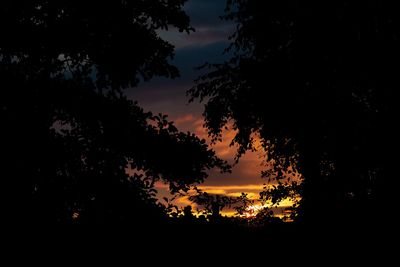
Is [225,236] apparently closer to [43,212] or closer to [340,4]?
[43,212]

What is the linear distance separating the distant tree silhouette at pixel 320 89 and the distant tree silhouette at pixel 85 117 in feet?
12.7

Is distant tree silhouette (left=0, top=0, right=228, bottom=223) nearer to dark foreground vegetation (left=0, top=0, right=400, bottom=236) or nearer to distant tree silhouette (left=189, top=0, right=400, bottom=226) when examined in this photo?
dark foreground vegetation (left=0, top=0, right=400, bottom=236)

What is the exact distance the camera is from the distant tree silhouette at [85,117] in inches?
475

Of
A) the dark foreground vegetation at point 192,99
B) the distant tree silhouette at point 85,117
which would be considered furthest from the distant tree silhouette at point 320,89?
the distant tree silhouette at point 85,117

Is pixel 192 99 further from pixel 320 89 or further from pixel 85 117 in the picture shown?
pixel 85 117

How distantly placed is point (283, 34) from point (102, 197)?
8.87 metres

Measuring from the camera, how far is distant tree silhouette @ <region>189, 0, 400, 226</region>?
51.5 ft

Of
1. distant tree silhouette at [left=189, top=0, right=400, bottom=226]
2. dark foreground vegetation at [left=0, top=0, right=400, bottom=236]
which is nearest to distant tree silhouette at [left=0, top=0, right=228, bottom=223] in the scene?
dark foreground vegetation at [left=0, top=0, right=400, bottom=236]

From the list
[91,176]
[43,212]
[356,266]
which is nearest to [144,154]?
[91,176]

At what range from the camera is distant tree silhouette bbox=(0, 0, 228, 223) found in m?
12.1

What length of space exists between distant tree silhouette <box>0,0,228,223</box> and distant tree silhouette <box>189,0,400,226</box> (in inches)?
152

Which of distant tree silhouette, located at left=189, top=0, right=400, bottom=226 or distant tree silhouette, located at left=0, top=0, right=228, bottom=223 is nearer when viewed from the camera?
distant tree silhouette, located at left=0, top=0, right=228, bottom=223

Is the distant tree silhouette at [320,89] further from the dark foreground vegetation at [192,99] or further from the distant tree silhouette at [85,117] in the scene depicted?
the distant tree silhouette at [85,117]

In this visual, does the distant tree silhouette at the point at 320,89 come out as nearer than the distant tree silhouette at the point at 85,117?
No
